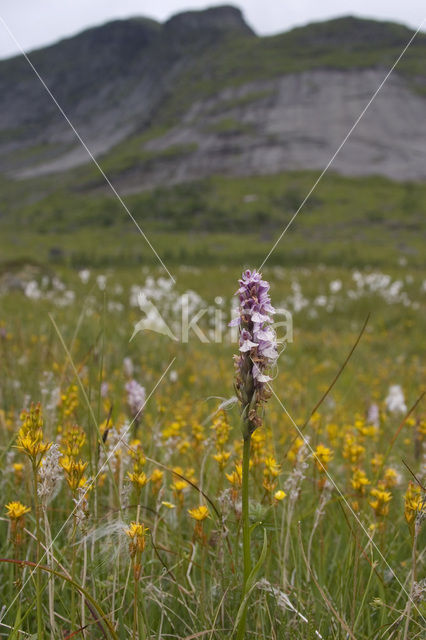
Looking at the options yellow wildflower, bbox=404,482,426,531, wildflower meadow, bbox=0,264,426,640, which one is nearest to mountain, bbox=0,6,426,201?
wildflower meadow, bbox=0,264,426,640

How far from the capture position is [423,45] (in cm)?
9969

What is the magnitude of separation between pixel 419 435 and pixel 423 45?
384 ft

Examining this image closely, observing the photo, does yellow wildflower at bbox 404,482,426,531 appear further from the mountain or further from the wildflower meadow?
the mountain

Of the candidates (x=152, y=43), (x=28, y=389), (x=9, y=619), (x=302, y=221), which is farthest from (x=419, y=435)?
(x=152, y=43)

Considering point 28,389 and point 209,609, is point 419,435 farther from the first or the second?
point 28,389

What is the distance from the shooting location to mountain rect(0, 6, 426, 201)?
218 feet

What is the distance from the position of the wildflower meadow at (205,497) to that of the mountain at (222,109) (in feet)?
191

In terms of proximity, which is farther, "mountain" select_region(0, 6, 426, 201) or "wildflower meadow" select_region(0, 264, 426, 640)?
"mountain" select_region(0, 6, 426, 201)

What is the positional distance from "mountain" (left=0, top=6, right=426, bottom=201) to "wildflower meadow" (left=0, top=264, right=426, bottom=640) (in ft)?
191

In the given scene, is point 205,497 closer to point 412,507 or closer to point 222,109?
point 412,507

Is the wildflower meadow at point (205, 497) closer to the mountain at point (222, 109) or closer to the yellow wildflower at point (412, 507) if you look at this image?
the yellow wildflower at point (412, 507)

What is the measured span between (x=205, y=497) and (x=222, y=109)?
89266 mm

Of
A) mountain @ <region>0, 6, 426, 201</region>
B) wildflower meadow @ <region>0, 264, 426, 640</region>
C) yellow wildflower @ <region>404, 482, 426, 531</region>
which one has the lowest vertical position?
wildflower meadow @ <region>0, 264, 426, 640</region>

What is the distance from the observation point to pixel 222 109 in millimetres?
83812
